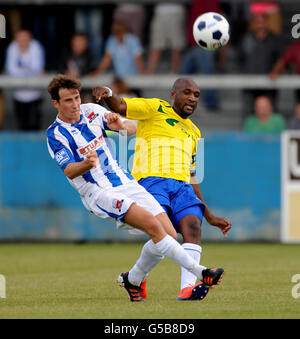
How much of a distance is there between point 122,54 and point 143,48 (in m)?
2.26

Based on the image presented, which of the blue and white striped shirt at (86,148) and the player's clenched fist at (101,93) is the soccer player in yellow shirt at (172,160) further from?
the blue and white striped shirt at (86,148)

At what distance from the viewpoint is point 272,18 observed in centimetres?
1659

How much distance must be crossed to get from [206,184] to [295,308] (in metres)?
7.41

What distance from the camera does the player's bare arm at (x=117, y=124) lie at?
306 inches

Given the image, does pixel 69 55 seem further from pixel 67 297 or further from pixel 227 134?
pixel 67 297

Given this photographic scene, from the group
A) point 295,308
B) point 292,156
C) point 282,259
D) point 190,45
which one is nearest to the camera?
point 295,308

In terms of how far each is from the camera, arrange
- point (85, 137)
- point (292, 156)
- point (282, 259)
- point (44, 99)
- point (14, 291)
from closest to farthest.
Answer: point (85, 137)
point (14, 291)
point (282, 259)
point (292, 156)
point (44, 99)

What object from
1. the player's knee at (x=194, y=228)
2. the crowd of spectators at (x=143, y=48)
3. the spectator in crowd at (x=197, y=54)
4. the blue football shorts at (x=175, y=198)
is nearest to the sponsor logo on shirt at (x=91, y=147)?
the blue football shorts at (x=175, y=198)

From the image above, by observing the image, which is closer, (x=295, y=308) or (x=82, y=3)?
(x=295, y=308)

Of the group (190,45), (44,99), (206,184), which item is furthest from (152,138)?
(44,99)

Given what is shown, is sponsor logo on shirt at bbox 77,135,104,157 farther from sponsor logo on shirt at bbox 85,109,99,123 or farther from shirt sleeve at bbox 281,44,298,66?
shirt sleeve at bbox 281,44,298,66

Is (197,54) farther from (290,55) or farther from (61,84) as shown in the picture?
(61,84)

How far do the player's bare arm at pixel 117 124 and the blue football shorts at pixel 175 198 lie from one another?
0.51 metres

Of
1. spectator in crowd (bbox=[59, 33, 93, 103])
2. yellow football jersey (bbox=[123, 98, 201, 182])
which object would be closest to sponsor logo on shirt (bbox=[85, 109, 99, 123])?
yellow football jersey (bbox=[123, 98, 201, 182])
